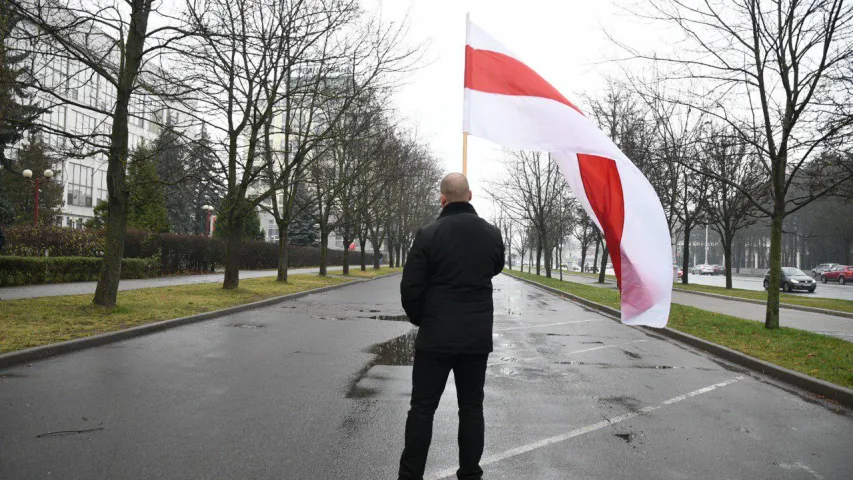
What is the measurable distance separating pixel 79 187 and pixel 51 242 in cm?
4703

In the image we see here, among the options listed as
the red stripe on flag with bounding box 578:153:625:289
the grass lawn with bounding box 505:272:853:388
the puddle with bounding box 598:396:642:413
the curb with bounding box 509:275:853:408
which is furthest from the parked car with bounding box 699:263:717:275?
the red stripe on flag with bounding box 578:153:625:289

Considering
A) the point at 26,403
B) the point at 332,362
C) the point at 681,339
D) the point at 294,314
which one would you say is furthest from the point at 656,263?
the point at 294,314

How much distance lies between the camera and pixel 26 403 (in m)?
5.38

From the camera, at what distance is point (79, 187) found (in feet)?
201

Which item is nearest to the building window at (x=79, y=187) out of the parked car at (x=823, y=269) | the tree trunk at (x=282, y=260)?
the tree trunk at (x=282, y=260)

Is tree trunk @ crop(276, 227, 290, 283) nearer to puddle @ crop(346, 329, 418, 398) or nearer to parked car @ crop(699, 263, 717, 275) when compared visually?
puddle @ crop(346, 329, 418, 398)

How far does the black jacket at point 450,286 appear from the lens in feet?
10.9

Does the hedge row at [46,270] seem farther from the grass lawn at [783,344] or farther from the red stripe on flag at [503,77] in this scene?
the grass lawn at [783,344]

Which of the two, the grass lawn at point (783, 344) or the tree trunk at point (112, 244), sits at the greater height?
the tree trunk at point (112, 244)

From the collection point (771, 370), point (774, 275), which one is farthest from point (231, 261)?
point (771, 370)

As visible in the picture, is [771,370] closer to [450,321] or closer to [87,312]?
[450,321]

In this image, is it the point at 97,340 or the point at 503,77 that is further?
the point at 97,340

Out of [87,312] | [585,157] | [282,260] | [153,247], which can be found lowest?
[87,312]

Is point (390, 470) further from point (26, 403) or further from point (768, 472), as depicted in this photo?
point (26, 403)
